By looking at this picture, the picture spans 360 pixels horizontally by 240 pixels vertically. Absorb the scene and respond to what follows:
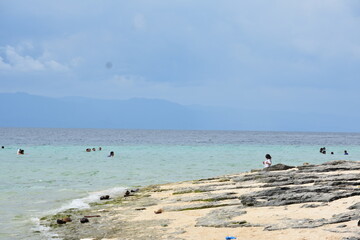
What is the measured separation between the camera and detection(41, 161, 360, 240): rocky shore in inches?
429

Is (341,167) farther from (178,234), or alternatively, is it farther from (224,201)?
(178,234)

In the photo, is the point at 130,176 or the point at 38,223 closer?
the point at 38,223

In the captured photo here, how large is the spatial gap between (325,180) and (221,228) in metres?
8.34

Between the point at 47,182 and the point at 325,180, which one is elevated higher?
the point at 325,180

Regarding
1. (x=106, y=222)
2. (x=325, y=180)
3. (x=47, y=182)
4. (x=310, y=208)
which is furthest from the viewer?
(x=47, y=182)

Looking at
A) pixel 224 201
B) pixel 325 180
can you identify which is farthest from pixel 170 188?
pixel 325 180

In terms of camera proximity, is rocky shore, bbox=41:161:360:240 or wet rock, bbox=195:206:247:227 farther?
wet rock, bbox=195:206:247:227

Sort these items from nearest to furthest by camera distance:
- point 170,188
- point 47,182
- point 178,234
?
point 178,234, point 170,188, point 47,182

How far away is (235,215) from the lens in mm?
13203

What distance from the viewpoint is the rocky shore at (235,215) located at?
10906 mm

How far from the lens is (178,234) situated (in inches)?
462

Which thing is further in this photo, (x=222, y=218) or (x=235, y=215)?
(x=235, y=215)

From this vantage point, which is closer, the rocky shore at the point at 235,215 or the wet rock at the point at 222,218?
the rocky shore at the point at 235,215

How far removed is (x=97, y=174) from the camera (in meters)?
34.0
